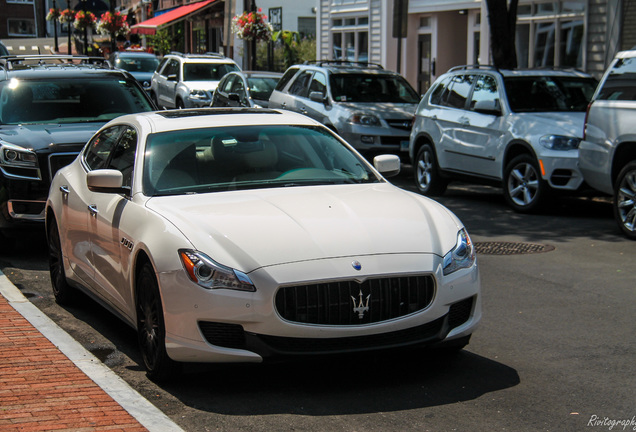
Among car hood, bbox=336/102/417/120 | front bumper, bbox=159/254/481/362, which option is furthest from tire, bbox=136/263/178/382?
car hood, bbox=336/102/417/120

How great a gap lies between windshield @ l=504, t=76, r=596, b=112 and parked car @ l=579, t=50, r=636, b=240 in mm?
2077

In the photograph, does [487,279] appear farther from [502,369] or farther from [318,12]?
[318,12]

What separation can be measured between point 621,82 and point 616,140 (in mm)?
656

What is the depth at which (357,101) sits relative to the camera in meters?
17.5

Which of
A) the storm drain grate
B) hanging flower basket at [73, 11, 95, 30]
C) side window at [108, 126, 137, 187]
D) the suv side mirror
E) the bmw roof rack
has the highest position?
hanging flower basket at [73, 11, 95, 30]

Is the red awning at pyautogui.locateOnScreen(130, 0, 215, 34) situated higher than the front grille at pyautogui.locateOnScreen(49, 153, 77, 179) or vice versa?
the red awning at pyautogui.locateOnScreen(130, 0, 215, 34)

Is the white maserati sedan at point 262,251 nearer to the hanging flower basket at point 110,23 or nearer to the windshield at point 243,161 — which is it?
the windshield at point 243,161

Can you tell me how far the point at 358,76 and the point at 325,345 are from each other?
1309 cm

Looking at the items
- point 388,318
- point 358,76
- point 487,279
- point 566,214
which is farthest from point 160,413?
point 358,76

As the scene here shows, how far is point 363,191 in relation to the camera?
642 centimetres

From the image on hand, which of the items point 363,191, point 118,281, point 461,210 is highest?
point 363,191

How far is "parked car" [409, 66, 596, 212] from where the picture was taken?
12359 mm

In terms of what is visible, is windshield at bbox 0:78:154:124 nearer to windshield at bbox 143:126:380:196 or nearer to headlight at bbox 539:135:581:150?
windshield at bbox 143:126:380:196

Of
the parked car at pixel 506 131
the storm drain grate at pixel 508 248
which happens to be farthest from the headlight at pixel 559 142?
the storm drain grate at pixel 508 248
